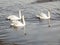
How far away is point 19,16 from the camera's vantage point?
22.2 metres

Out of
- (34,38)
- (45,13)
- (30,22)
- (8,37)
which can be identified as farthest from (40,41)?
(45,13)

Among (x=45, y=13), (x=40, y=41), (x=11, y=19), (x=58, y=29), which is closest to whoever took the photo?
(x=40, y=41)

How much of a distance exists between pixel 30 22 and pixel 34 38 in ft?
13.6

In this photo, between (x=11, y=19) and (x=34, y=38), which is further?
(x=11, y=19)

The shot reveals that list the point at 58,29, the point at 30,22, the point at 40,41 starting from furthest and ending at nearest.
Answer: the point at 30,22, the point at 58,29, the point at 40,41

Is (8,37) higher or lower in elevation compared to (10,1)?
lower

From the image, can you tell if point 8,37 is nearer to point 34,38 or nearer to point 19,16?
point 34,38

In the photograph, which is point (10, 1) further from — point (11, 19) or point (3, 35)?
point (3, 35)

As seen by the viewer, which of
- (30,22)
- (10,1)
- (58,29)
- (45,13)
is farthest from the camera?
(10,1)

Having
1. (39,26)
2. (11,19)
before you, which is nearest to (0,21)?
(11,19)

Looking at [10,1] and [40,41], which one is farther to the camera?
[10,1]

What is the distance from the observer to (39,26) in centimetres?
1859

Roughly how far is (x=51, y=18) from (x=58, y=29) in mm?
4062

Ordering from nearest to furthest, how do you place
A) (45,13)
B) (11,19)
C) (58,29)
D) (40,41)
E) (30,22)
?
(40,41), (58,29), (30,22), (11,19), (45,13)
